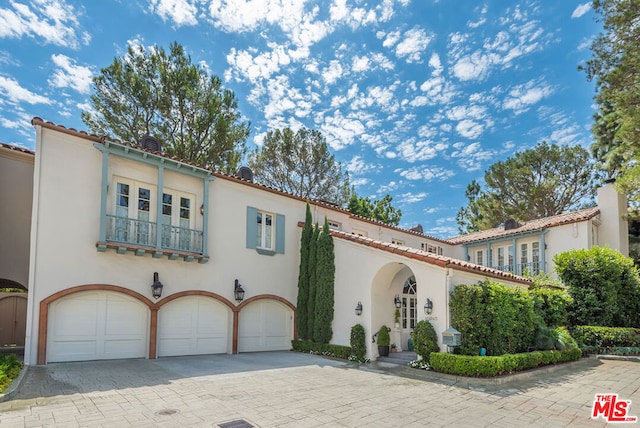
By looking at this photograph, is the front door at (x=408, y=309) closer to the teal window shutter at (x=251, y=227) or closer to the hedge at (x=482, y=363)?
the hedge at (x=482, y=363)

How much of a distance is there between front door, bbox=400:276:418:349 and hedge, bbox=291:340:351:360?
2882mm

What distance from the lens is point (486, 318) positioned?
35.3 feet

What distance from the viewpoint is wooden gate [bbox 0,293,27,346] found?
1597 cm

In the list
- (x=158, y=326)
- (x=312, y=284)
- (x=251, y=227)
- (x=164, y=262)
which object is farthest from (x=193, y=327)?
(x=312, y=284)

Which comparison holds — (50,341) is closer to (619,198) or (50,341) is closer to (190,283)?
(190,283)

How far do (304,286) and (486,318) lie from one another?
23.7ft

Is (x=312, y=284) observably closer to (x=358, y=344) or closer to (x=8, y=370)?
(x=358, y=344)

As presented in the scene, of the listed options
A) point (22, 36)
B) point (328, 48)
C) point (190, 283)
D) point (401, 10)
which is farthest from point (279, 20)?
point (190, 283)

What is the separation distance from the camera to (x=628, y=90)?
44.6ft

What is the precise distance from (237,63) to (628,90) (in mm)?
15225

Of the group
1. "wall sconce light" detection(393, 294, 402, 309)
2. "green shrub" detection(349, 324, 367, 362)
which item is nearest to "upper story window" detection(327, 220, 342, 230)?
"wall sconce light" detection(393, 294, 402, 309)

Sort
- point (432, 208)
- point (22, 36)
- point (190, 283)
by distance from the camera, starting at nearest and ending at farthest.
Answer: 1. point (22, 36)
2. point (190, 283)
3. point (432, 208)

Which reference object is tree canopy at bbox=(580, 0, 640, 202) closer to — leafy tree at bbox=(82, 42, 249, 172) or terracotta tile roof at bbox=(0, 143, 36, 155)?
leafy tree at bbox=(82, 42, 249, 172)

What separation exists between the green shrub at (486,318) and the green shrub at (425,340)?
0.64 m
